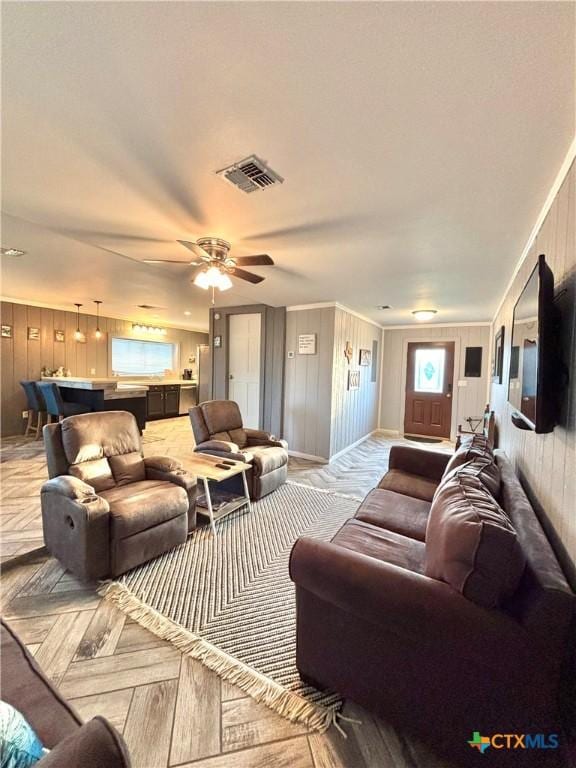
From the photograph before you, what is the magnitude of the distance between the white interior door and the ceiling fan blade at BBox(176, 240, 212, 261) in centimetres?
286

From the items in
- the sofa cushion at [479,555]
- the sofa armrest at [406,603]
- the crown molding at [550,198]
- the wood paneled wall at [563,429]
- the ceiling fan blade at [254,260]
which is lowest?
the sofa armrest at [406,603]

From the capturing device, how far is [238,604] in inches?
73.2

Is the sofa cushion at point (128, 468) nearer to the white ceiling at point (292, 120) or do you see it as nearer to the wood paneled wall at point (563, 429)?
the white ceiling at point (292, 120)

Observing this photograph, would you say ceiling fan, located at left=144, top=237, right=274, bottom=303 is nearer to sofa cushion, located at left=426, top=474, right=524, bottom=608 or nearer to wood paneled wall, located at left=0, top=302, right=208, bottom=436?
sofa cushion, located at left=426, top=474, right=524, bottom=608

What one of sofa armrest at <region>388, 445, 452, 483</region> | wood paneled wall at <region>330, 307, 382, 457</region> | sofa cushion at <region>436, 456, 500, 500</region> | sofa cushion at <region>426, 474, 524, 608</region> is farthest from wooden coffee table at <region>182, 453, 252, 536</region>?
wood paneled wall at <region>330, 307, 382, 457</region>

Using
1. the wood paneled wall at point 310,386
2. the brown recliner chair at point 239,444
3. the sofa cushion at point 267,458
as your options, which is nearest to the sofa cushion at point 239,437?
the brown recliner chair at point 239,444

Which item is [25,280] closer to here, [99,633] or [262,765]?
[99,633]

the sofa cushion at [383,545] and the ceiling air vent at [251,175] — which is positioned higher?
the ceiling air vent at [251,175]

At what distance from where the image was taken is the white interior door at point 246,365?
5320 millimetres

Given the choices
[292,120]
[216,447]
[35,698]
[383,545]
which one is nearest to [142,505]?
[216,447]

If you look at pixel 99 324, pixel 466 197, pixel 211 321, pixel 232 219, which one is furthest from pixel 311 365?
pixel 99 324

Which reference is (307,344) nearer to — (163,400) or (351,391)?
(351,391)

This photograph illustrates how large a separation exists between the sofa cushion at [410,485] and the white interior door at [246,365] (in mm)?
3039

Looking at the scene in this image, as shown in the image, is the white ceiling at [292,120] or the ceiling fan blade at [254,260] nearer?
the white ceiling at [292,120]
